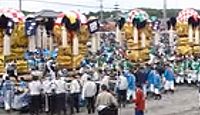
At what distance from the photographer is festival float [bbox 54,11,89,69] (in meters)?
25.8

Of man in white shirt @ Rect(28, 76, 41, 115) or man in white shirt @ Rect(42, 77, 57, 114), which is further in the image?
man in white shirt @ Rect(42, 77, 57, 114)

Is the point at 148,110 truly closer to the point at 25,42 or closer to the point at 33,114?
the point at 33,114

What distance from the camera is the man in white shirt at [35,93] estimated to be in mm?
21453

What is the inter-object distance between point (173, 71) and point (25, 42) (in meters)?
7.61

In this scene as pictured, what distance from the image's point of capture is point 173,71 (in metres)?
29.4

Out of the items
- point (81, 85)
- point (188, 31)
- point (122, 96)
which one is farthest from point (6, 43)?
point (188, 31)

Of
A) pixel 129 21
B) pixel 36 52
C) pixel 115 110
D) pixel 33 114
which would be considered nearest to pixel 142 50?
pixel 129 21

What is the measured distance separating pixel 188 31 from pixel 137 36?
10.8 ft

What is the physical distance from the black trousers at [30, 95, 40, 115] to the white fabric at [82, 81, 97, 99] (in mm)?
1650

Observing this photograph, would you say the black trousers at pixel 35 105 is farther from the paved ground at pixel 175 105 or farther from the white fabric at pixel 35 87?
the paved ground at pixel 175 105

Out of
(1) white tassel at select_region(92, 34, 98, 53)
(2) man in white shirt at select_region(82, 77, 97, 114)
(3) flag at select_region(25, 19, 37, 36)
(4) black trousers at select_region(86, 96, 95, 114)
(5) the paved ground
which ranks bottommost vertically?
(5) the paved ground

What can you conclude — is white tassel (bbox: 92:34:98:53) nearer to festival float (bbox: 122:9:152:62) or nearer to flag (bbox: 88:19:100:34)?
flag (bbox: 88:19:100:34)

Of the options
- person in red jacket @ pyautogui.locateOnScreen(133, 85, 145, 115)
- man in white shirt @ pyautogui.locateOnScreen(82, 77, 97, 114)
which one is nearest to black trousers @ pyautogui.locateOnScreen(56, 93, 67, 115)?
man in white shirt @ pyautogui.locateOnScreen(82, 77, 97, 114)

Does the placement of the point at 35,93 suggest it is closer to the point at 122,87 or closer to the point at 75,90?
the point at 75,90
